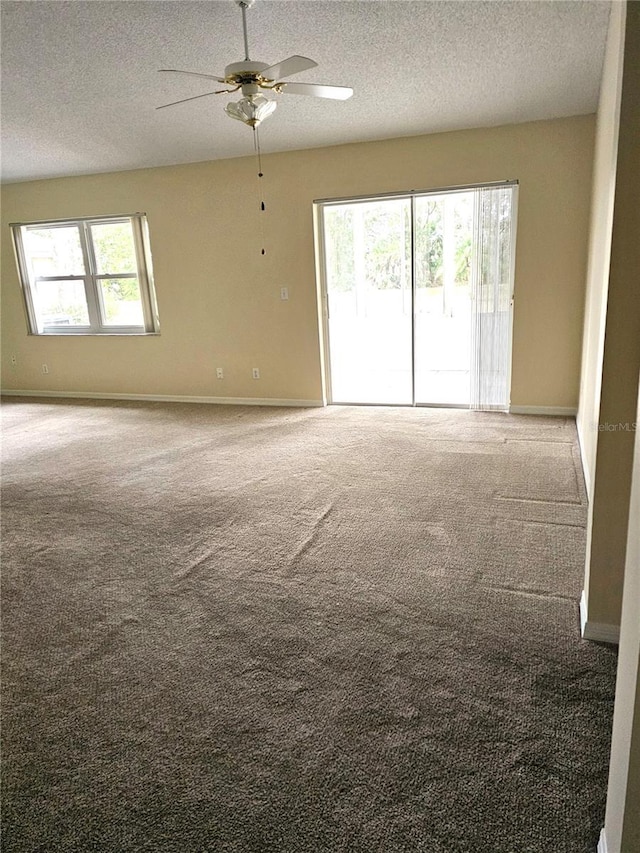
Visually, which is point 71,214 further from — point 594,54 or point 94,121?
point 594,54

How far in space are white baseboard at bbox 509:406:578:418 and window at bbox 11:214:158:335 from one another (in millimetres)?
4035

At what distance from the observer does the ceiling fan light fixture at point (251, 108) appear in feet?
9.34

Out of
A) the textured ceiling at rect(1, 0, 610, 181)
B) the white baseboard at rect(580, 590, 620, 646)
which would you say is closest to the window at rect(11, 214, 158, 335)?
the textured ceiling at rect(1, 0, 610, 181)

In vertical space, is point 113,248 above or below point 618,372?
above

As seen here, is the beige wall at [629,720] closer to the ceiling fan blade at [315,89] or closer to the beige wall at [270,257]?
the ceiling fan blade at [315,89]

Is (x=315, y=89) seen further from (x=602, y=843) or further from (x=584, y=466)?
(x=602, y=843)

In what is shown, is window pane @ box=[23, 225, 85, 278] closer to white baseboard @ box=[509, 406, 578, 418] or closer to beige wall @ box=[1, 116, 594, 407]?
beige wall @ box=[1, 116, 594, 407]

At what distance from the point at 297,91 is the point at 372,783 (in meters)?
3.14

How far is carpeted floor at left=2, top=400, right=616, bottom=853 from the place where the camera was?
1350 mm

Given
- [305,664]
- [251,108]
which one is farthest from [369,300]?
[305,664]

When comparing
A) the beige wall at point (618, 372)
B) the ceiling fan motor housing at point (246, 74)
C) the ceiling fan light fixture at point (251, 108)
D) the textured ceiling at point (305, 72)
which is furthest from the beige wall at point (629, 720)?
the textured ceiling at point (305, 72)

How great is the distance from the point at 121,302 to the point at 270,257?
204cm

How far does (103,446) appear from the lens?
4641 mm

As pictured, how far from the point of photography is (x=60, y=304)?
6719 mm
